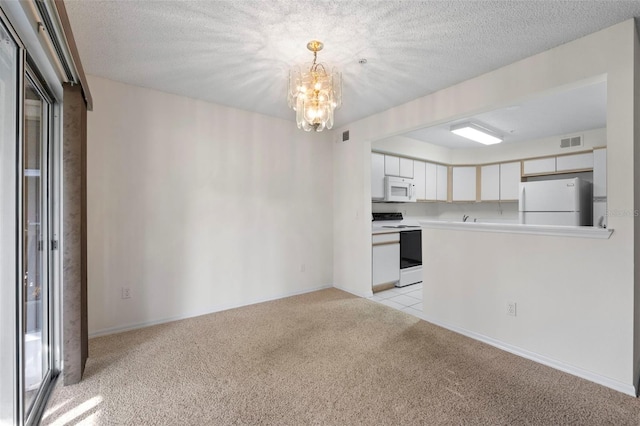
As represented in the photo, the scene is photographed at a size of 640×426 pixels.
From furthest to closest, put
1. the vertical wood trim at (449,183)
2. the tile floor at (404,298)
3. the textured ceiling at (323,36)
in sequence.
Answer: the vertical wood trim at (449,183) < the tile floor at (404,298) < the textured ceiling at (323,36)

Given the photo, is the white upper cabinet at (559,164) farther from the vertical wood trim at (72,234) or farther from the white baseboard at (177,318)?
the vertical wood trim at (72,234)

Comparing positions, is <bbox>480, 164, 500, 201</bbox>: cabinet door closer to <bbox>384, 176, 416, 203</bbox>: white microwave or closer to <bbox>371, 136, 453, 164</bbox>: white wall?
<bbox>371, 136, 453, 164</bbox>: white wall

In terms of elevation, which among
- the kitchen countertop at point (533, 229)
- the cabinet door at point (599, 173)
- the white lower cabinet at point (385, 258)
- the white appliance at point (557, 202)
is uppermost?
the cabinet door at point (599, 173)

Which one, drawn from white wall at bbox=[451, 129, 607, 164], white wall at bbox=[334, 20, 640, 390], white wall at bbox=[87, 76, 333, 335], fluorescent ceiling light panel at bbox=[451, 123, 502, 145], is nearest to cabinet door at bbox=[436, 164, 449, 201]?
white wall at bbox=[451, 129, 607, 164]

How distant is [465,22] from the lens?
2020mm

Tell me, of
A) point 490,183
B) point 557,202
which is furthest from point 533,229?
point 490,183

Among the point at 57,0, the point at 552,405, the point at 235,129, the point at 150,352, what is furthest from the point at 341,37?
the point at 150,352

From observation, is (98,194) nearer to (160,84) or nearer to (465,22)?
(160,84)

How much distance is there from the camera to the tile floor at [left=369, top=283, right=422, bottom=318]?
3692 mm

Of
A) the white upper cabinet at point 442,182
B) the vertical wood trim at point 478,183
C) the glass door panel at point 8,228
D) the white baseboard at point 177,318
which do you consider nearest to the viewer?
the glass door panel at point 8,228

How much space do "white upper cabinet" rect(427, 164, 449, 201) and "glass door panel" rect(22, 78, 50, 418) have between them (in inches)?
222

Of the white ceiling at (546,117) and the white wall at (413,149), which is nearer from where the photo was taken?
the white ceiling at (546,117)

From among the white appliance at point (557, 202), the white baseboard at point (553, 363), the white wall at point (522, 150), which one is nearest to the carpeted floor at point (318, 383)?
the white baseboard at point (553, 363)

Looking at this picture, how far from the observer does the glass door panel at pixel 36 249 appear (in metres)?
1.85
